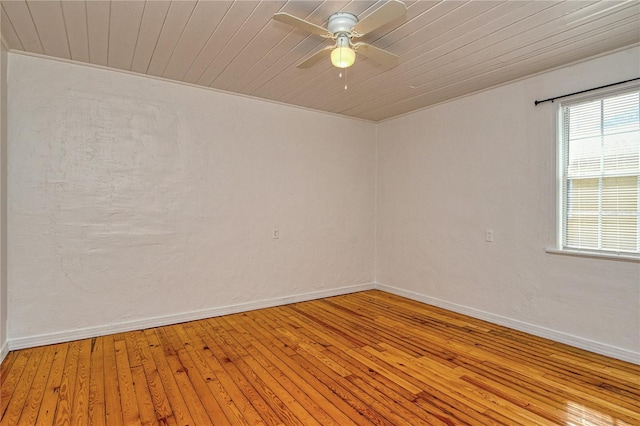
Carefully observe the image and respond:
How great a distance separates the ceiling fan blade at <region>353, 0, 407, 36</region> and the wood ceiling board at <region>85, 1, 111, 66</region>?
Result: 166 cm

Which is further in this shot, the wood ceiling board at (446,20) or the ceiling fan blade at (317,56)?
the ceiling fan blade at (317,56)

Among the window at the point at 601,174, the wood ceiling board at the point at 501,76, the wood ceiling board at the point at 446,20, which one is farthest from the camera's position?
the window at the point at 601,174

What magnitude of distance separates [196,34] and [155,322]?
9.14ft

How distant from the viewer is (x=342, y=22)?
2.31 m

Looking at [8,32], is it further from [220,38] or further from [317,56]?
[317,56]

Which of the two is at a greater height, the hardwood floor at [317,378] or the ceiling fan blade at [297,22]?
the ceiling fan blade at [297,22]

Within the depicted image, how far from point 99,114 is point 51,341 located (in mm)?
2144

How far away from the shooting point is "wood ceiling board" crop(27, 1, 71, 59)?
2248 mm

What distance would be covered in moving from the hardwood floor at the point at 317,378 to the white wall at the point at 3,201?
0.27 m

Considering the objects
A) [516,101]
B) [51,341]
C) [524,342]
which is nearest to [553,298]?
[524,342]

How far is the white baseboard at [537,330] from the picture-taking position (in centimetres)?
283

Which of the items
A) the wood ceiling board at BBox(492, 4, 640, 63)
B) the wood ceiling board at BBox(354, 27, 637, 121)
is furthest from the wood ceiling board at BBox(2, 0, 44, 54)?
the wood ceiling board at BBox(492, 4, 640, 63)

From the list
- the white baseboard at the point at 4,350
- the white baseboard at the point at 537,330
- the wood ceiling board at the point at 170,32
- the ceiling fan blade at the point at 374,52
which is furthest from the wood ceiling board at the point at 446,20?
the white baseboard at the point at 4,350

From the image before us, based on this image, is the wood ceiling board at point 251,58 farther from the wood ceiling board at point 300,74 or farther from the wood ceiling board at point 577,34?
the wood ceiling board at point 577,34
